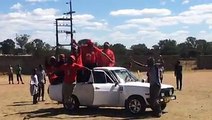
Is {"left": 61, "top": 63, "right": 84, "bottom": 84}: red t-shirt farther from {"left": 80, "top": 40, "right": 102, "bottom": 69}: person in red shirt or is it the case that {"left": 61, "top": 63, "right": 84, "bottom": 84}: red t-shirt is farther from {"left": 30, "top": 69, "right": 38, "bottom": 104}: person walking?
{"left": 30, "top": 69, "right": 38, "bottom": 104}: person walking

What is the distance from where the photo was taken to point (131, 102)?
1575cm

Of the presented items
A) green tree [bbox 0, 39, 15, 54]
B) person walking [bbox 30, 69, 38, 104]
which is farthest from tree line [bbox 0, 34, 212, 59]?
person walking [bbox 30, 69, 38, 104]

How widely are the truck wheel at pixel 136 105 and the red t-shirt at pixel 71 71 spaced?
195 centimetres

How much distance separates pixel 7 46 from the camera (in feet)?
443

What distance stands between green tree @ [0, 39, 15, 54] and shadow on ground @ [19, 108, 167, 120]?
114387mm

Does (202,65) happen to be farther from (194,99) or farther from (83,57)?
(83,57)

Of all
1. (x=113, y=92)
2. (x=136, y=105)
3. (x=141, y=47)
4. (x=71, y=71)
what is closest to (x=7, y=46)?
(x=141, y=47)

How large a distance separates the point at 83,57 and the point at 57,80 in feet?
4.25

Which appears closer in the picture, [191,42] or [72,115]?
[72,115]

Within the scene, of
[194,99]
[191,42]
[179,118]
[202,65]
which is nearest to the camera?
[179,118]

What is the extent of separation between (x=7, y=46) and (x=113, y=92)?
122 metres

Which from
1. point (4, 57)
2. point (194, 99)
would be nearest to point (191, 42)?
point (4, 57)

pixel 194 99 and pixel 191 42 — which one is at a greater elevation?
pixel 191 42

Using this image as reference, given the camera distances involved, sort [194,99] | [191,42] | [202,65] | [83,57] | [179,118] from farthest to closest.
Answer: [191,42] → [202,65] → [194,99] → [83,57] → [179,118]
